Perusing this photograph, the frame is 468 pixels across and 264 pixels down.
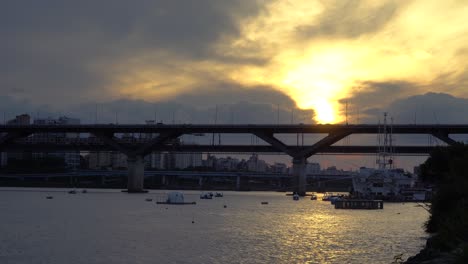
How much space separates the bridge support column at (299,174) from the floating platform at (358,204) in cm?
4672

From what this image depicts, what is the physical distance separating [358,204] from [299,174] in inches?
1946

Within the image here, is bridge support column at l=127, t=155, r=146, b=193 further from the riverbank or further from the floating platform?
the riverbank

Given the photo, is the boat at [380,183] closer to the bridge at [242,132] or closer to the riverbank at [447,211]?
the bridge at [242,132]

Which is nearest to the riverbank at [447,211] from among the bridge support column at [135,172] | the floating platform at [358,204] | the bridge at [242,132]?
the floating platform at [358,204]

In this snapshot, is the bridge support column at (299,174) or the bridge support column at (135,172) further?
the bridge support column at (135,172)

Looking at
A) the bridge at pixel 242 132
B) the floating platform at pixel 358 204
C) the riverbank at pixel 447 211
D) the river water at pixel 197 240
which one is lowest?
the river water at pixel 197 240

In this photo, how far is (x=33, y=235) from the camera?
175 ft

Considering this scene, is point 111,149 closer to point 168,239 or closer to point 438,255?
point 168,239

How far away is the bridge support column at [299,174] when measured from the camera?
556 feet

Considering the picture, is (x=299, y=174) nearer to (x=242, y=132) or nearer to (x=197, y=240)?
(x=242, y=132)

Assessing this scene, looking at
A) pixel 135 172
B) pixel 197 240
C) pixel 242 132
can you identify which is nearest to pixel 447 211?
pixel 197 240

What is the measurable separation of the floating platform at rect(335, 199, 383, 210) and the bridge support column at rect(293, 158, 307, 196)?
46724 millimetres

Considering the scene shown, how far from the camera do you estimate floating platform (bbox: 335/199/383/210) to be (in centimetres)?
12019

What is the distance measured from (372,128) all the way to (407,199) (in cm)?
1983
